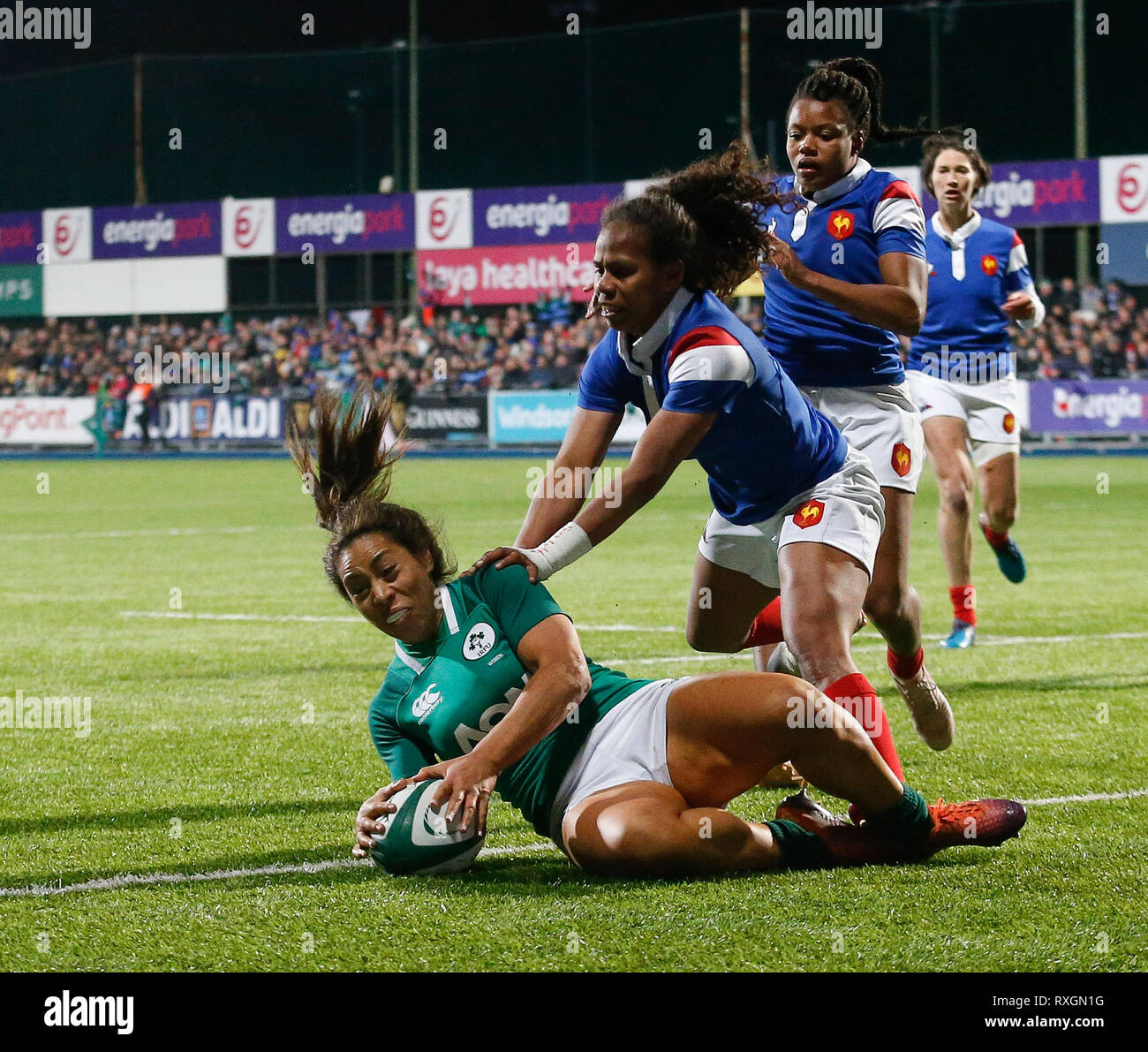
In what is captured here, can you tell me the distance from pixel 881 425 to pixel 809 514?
1.06m

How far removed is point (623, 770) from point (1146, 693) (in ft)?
12.7

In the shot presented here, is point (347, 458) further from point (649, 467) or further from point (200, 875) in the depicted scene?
point (200, 875)

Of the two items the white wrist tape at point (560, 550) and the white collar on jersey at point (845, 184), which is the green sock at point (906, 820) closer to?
the white wrist tape at point (560, 550)

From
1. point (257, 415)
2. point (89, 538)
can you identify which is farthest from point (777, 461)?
point (257, 415)

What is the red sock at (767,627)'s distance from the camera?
5840 millimetres

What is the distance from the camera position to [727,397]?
4.54 meters

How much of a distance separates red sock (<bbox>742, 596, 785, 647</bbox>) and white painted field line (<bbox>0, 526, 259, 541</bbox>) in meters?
11.3

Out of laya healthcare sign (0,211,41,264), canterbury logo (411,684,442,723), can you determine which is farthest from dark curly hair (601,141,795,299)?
laya healthcare sign (0,211,41,264)

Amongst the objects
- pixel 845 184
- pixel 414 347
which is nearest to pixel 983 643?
pixel 845 184

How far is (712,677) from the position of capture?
4301mm

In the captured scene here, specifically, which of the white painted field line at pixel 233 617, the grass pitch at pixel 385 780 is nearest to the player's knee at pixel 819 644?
the grass pitch at pixel 385 780

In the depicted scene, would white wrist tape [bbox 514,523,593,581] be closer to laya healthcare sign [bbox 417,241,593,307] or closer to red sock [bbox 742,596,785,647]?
red sock [bbox 742,596,785,647]

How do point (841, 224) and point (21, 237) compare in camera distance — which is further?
point (21, 237)
